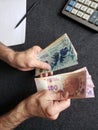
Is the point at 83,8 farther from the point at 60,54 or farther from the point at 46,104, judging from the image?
the point at 46,104

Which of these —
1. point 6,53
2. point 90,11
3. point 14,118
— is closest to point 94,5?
point 90,11

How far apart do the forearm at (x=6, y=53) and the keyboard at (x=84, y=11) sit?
247 millimetres

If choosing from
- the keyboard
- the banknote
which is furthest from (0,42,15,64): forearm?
the keyboard

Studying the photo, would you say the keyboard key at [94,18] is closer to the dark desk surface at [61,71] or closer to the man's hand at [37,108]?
the dark desk surface at [61,71]

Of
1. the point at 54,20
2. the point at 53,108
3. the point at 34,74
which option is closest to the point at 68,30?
the point at 54,20

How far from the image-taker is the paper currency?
0.90 meters

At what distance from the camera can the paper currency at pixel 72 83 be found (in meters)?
0.90

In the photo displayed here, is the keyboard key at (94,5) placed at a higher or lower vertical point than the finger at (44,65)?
higher

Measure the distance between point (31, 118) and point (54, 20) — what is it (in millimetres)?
378

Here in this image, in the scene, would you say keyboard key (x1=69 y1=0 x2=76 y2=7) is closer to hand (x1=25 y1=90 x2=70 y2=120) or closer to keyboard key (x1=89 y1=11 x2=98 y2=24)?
keyboard key (x1=89 y1=11 x2=98 y2=24)

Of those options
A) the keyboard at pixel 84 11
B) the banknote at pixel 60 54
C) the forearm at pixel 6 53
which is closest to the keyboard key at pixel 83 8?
the keyboard at pixel 84 11

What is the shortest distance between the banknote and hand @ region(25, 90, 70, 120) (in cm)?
10

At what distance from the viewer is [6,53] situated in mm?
1079

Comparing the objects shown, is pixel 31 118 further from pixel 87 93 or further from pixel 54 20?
pixel 54 20
